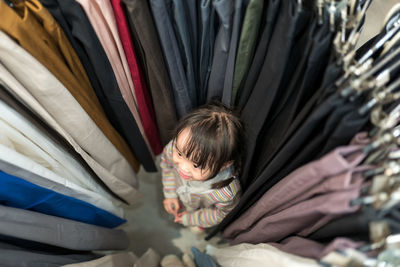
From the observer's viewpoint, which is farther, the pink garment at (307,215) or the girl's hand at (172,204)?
the girl's hand at (172,204)

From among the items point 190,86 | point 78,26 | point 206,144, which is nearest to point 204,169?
point 206,144

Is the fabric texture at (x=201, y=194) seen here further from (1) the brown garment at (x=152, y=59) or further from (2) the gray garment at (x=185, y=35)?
(2) the gray garment at (x=185, y=35)

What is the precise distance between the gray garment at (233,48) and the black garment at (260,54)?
3cm

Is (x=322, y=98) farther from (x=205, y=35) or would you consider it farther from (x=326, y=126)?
(x=205, y=35)

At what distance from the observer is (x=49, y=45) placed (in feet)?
2.22

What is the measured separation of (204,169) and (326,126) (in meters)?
0.37

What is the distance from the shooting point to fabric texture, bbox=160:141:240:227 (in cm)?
87

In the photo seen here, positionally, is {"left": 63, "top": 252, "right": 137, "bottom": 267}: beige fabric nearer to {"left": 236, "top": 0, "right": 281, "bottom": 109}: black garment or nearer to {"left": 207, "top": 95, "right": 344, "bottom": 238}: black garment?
{"left": 207, "top": 95, "right": 344, "bottom": 238}: black garment

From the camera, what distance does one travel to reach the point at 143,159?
1.09 m

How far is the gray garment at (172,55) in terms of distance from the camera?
65 centimetres

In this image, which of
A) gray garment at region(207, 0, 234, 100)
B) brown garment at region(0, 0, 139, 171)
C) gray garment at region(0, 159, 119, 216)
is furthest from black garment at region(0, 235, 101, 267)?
gray garment at region(207, 0, 234, 100)

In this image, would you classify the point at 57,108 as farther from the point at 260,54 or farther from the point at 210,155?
the point at 260,54

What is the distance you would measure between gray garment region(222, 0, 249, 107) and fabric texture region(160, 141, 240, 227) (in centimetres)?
22

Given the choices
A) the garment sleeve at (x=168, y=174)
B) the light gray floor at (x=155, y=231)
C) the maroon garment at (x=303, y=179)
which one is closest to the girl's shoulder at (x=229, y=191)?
the maroon garment at (x=303, y=179)
